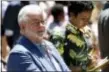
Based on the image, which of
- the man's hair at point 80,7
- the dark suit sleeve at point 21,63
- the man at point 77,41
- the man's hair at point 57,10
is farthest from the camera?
the man's hair at point 57,10

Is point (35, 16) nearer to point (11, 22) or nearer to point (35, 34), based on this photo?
point (35, 34)

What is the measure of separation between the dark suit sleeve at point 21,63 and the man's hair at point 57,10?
4656 millimetres

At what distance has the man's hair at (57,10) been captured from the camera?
9844 millimetres

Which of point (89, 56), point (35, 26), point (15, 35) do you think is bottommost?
point (15, 35)

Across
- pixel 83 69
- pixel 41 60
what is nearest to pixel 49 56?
pixel 41 60

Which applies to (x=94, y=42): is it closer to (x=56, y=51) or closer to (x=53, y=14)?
(x=56, y=51)

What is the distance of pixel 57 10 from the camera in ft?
32.8

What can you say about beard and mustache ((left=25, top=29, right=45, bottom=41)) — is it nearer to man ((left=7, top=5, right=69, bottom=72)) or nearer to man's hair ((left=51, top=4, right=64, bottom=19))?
man ((left=7, top=5, right=69, bottom=72))

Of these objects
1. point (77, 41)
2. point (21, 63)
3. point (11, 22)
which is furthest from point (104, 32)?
point (11, 22)

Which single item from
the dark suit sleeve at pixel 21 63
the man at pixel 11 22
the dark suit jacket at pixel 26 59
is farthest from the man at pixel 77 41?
the man at pixel 11 22

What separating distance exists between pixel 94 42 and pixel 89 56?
325mm

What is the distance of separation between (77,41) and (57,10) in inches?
168

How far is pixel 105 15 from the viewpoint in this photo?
207 inches

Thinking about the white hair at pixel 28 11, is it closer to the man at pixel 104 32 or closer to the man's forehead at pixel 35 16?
the man's forehead at pixel 35 16
